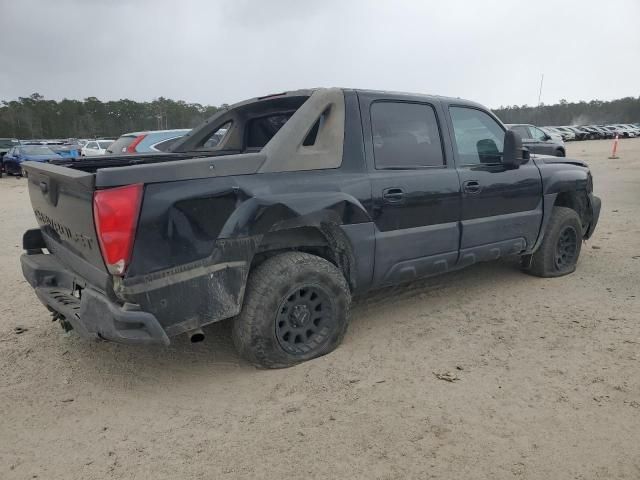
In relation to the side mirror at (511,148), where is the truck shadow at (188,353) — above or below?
below

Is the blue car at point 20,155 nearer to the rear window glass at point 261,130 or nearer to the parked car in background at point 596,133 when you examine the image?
the rear window glass at point 261,130

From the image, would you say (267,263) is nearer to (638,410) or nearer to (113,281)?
(113,281)

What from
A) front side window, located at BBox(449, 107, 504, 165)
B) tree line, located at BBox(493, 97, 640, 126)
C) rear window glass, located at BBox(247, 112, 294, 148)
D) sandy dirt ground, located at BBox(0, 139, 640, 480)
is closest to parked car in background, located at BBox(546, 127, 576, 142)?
tree line, located at BBox(493, 97, 640, 126)

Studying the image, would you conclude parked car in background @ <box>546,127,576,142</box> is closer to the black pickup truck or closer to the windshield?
the windshield

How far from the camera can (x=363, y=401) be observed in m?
2.93

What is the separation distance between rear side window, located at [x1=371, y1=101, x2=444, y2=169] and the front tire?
0.99 meters

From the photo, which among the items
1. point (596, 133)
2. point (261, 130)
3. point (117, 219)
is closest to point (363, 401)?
point (117, 219)

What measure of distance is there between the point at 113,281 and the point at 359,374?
163cm

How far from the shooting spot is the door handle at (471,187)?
13.6ft

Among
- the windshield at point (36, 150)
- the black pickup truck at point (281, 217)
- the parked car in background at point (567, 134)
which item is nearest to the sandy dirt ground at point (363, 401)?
the black pickup truck at point (281, 217)

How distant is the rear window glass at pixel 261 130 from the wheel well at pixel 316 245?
137cm

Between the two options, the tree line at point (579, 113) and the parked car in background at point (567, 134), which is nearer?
the parked car in background at point (567, 134)

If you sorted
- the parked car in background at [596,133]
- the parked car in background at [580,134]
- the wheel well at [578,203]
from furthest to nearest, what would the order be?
1. the parked car in background at [596,133]
2. the parked car in background at [580,134]
3. the wheel well at [578,203]

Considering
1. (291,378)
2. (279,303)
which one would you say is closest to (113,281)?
(279,303)
